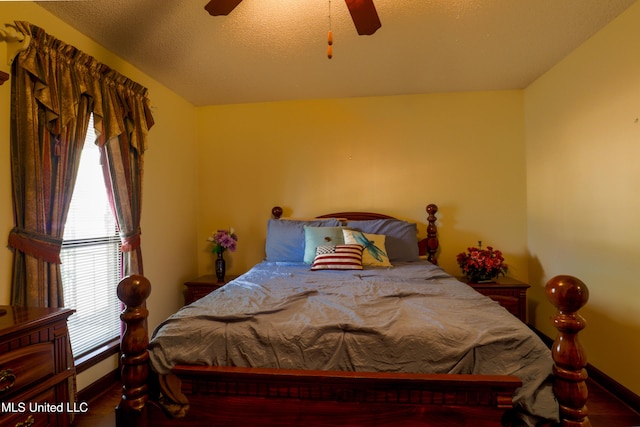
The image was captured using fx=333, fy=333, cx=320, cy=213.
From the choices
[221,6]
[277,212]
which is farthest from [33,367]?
[277,212]

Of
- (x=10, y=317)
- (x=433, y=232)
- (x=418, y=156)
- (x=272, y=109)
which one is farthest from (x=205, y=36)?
(x=433, y=232)

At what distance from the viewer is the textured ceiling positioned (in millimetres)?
1920

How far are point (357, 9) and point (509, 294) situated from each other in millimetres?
2477

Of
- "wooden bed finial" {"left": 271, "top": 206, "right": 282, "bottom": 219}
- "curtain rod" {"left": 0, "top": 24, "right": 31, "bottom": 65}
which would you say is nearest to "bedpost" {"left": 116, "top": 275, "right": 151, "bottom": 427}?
"curtain rod" {"left": 0, "top": 24, "right": 31, "bottom": 65}

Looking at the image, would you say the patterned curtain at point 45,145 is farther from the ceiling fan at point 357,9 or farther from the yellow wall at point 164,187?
the ceiling fan at point 357,9

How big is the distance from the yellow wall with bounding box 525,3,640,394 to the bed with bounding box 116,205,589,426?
1304 mm

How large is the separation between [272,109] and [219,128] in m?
0.61

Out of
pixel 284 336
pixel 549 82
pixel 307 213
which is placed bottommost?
pixel 284 336

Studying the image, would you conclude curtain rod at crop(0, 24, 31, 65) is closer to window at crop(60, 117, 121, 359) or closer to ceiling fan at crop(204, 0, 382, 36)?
window at crop(60, 117, 121, 359)

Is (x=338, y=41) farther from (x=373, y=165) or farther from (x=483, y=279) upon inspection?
(x=483, y=279)

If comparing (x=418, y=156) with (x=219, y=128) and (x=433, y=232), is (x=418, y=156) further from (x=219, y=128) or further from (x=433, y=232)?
(x=219, y=128)

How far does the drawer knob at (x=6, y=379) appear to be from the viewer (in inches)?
46.0

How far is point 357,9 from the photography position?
1.50m

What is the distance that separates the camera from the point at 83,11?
1919mm
